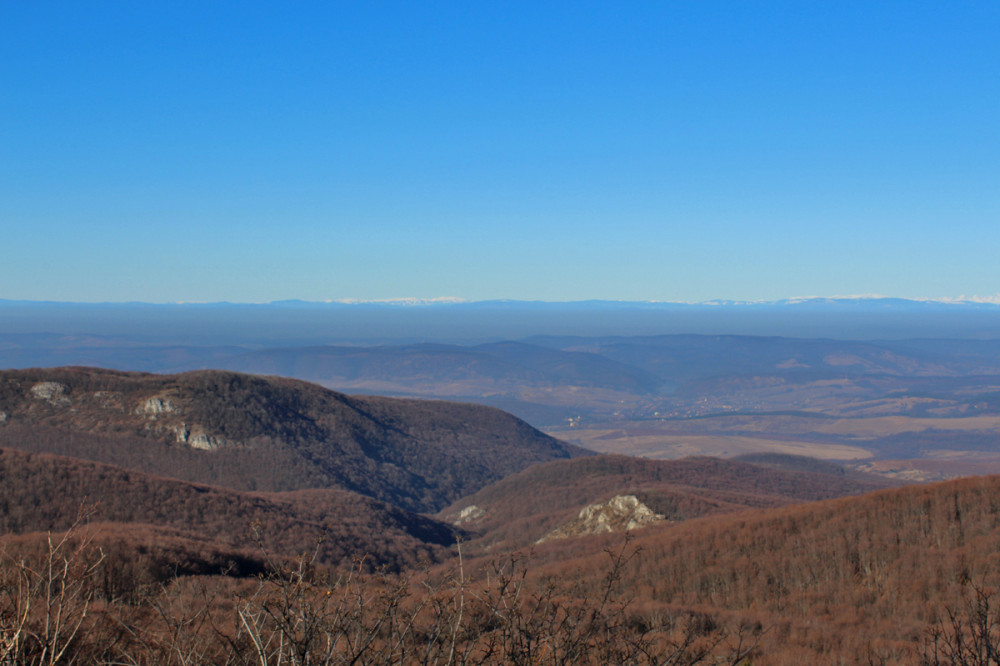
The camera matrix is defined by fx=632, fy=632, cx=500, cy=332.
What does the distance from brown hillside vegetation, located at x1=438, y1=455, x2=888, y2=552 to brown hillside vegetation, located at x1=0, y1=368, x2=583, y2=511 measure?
1780cm

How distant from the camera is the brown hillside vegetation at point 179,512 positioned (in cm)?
4194

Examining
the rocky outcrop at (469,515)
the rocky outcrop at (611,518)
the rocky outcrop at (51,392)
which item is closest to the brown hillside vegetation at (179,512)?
the rocky outcrop at (611,518)

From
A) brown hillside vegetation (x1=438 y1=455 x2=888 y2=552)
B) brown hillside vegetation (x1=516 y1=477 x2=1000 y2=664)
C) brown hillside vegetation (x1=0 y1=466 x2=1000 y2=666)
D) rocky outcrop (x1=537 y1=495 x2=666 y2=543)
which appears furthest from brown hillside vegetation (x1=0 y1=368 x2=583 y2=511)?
brown hillside vegetation (x1=516 y1=477 x2=1000 y2=664)

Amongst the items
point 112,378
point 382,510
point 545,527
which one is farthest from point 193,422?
point 545,527

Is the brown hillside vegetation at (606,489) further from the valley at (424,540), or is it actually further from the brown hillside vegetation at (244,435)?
the brown hillside vegetation at (244,435)

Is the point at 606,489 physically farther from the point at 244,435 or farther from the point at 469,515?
the point at 244,435

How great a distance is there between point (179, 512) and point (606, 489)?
48.6 metres

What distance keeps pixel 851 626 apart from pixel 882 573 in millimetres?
8394

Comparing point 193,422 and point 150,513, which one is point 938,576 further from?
point 193,422

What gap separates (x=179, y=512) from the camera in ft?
157

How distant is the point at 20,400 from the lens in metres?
82.4

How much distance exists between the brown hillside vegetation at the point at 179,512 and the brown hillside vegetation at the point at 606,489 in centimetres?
1306

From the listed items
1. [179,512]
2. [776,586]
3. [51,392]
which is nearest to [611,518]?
[776,586]

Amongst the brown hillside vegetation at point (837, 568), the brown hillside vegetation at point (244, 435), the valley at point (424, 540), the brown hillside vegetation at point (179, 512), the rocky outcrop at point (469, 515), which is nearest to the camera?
the valley at point (424, 540)
